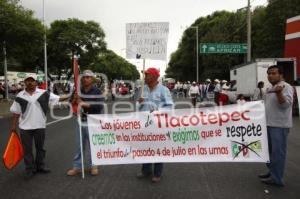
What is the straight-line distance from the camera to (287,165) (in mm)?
8961

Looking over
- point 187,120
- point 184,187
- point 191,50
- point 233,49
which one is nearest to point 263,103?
point 187,120

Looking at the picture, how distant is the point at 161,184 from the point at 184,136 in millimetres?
826

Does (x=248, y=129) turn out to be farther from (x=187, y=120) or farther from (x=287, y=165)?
(x=287, y=165)

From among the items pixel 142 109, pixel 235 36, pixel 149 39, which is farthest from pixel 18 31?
pixel 235 36

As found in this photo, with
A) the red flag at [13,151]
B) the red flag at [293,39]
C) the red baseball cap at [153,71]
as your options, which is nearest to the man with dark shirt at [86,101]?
the red flag at [13,151]

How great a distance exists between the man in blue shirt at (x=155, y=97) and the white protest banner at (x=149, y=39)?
2784mm

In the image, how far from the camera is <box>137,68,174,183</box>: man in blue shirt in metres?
7.61

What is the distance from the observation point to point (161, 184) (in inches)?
290

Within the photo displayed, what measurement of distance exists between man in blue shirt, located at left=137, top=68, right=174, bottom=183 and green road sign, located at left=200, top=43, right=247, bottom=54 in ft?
89.7

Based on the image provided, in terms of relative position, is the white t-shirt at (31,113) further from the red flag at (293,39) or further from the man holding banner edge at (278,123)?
the red flag at (293,39)

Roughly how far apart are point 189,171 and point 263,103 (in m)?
1.81

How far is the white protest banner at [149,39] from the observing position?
1045 cm

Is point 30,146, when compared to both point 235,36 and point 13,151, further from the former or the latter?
point 235,36

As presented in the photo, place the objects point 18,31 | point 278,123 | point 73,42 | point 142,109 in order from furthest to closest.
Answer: point 73,42 < point 18,31 < point 142,109 < point 278,123
